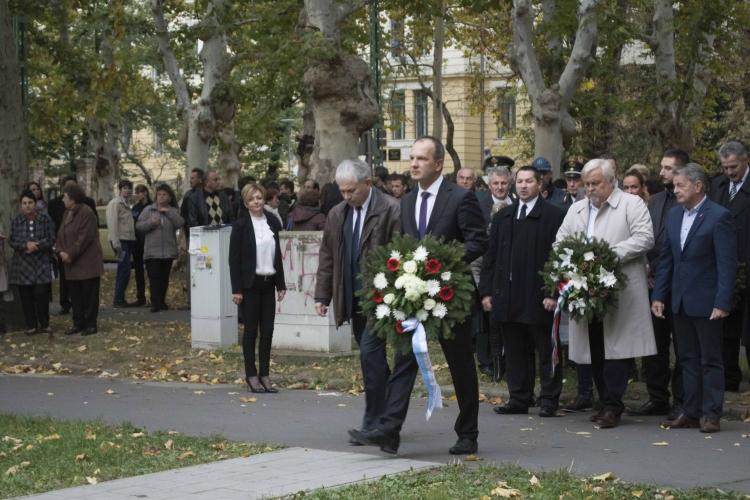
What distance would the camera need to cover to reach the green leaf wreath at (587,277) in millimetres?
9172

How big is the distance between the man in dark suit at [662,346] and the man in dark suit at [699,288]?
18.0 inches

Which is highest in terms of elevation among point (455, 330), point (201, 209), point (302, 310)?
point (201, 209)

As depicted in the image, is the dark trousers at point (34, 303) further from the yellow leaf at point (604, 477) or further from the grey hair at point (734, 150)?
the yellow leaf at point (604, 477)

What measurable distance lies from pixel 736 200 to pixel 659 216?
658mm

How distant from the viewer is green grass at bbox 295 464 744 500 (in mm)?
6703

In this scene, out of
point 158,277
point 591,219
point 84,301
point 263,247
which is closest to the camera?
point 591,219

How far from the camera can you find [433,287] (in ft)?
25.5

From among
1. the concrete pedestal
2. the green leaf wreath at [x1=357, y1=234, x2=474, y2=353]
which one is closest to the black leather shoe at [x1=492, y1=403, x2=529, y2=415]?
the green leaf wreath at [x1=357, y1=234, x2=474, y2=353]

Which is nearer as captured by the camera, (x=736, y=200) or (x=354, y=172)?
(x=354, y=172)

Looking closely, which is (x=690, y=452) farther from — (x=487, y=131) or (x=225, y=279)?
(x=487, y=131)

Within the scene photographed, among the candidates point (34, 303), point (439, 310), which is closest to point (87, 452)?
point (439, 310)

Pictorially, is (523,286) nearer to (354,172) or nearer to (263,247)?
(354,172)

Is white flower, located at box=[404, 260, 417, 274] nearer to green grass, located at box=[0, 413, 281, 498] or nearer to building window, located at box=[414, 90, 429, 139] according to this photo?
green grass, located at box=[0, 413, 281, 498]

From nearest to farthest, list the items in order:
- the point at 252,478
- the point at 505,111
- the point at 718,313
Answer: the point at 252,478
the point at 718,313
the point at 505,111
